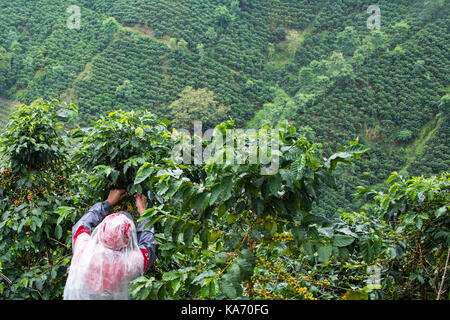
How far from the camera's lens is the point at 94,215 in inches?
67.7

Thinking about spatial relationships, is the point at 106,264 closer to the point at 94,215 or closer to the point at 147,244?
the point at 147,244

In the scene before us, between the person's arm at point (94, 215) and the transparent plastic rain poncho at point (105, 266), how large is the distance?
6.0 inches

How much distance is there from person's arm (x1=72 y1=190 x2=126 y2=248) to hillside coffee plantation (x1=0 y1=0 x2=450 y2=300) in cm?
6

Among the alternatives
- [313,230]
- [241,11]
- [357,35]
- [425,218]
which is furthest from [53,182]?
[241,11]

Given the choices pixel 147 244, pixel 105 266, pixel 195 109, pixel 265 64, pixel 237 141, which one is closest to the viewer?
pixel 237 141

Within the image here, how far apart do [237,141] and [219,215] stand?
0.82 feet

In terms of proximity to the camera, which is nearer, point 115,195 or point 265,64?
point 115,195

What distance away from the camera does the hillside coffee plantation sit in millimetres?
1294

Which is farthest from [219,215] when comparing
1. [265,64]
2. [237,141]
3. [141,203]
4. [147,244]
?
[265,64]

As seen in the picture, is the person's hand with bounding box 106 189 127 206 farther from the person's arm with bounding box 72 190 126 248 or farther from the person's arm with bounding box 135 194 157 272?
the person's arm with bounding box 135 194 157 272

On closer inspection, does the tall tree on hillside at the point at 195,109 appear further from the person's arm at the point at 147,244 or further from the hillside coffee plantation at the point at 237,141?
the person's arm at the point at 147,244

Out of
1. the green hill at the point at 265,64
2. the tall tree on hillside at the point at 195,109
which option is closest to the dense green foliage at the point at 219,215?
the green hill at the point at 265,64

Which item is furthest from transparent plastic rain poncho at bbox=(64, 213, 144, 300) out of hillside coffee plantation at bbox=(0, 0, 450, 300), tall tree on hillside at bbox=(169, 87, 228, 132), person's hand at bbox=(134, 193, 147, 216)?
tall tree on hillside at bbox=(169, 87, 228, 132)

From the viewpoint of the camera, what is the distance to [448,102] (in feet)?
73.0
